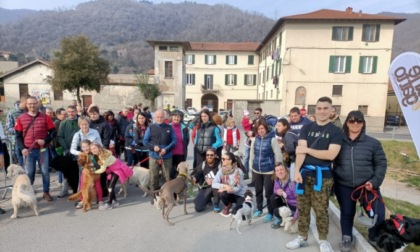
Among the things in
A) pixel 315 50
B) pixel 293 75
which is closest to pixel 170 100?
pixel 293 75

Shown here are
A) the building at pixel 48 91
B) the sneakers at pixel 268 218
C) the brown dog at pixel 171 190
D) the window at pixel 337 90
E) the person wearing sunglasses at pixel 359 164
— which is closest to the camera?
the person wearing sunglasses at pixel 359 164

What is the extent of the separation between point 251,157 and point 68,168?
3.70 m

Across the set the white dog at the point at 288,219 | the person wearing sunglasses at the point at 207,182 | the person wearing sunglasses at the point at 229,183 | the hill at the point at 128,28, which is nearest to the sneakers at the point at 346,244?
the white dog at the point at 288,219

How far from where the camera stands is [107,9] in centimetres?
16200

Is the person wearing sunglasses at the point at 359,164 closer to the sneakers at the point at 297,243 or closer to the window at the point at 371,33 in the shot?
the sneakers at the point at 297,243

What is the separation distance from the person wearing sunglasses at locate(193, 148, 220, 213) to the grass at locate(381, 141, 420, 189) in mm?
8015

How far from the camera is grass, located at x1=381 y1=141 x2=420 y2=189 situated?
9.88 metres

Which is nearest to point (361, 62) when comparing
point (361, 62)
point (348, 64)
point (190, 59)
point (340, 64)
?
point (361, 62)

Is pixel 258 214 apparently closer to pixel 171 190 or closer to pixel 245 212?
pixel 245 212

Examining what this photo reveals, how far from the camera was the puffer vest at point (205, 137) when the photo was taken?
19.7 ft

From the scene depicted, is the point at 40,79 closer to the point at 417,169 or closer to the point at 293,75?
the point at 293,75

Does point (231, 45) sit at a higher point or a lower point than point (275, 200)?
higher

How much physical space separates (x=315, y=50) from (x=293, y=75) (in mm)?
2884

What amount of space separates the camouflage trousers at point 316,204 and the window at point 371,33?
82.6 feet
